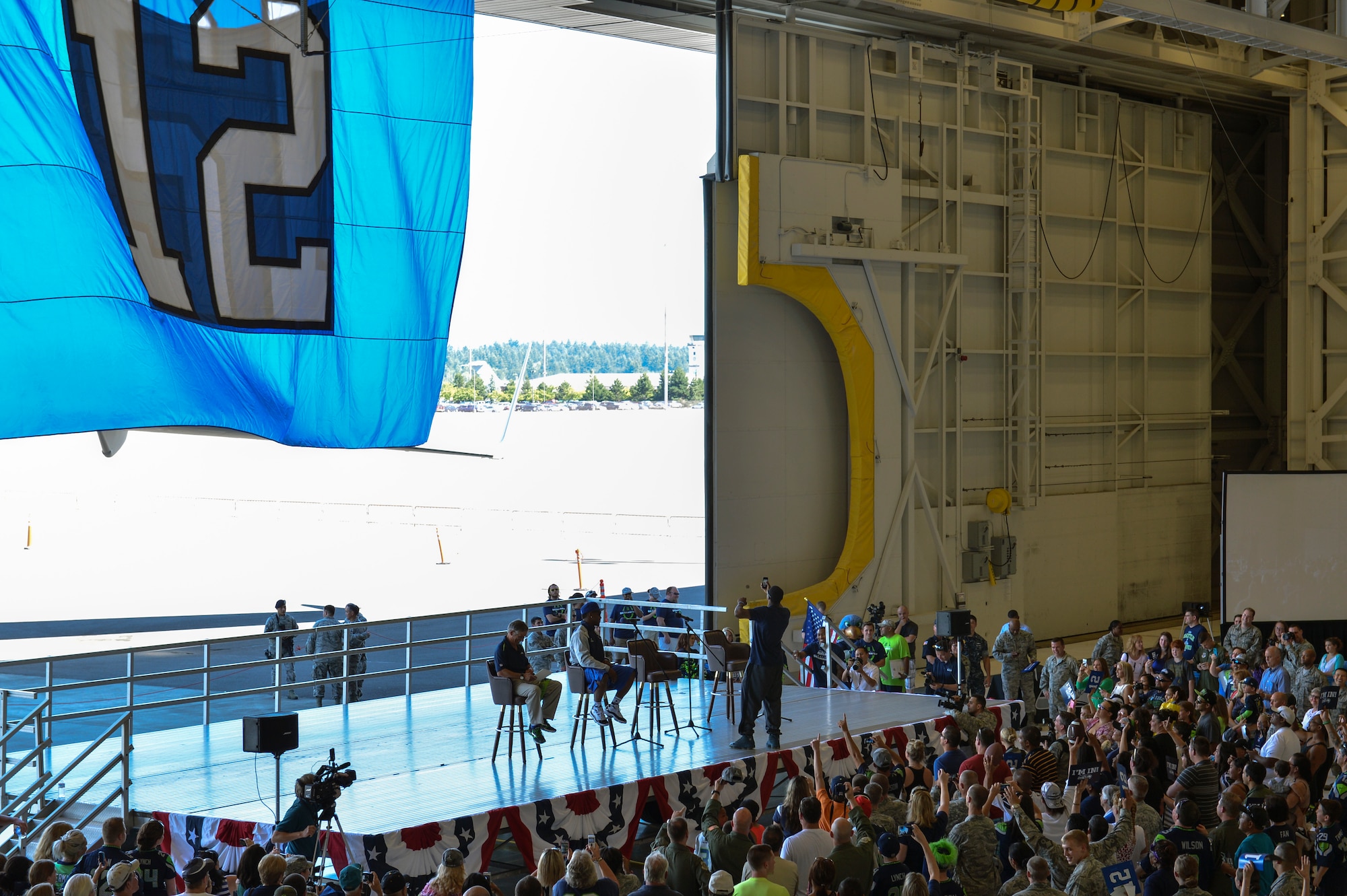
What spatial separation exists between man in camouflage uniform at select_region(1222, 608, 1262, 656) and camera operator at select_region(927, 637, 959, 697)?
418 cm

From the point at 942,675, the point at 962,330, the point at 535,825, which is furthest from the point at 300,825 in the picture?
the point at 962,330

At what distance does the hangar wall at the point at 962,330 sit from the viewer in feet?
67.6

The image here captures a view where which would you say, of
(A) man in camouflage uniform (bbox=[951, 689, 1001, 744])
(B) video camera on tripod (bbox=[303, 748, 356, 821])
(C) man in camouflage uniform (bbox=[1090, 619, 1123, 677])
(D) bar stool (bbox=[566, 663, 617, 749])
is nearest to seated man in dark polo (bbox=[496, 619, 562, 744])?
(D) bar stool (bbox=[566, 663, 617, 749])

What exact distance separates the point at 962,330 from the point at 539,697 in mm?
14433

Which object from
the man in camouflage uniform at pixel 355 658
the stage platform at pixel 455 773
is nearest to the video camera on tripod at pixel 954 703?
the stage platform at pixel 455 773

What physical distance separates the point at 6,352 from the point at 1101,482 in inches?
901

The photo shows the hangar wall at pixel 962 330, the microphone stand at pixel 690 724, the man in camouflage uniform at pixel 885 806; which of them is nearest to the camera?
the man in camouflage uniform at pixel 885 806

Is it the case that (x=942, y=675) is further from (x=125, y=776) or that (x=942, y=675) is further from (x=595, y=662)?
(x=125, y=776)

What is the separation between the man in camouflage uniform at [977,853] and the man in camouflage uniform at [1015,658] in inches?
389

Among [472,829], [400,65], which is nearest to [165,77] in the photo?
[400,65]

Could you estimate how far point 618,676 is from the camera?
39.5 feet

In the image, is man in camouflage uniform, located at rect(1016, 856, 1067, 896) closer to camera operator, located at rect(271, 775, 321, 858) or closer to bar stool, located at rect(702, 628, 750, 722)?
camera operator, located at rect(271, 775, 321, 858)

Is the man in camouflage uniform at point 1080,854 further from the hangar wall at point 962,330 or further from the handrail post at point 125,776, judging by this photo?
the hangar wall at point 962,330

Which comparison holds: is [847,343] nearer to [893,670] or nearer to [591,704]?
[893,670]
